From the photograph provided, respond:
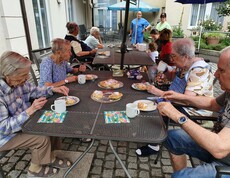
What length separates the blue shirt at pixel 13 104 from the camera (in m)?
1.38

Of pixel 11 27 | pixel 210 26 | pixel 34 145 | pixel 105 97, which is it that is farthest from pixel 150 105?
pixel 210 26

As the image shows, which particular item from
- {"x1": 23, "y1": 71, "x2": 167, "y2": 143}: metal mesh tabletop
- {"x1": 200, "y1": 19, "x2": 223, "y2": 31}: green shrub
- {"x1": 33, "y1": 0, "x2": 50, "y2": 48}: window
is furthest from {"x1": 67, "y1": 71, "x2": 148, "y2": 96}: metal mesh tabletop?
{"x1": 200, "y1": 19, "x2": 223, "y2": 31}: green shrub

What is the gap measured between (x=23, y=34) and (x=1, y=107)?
3902 mm

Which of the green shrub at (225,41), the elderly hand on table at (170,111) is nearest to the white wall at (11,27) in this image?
the elderly hand on table at (170,111)

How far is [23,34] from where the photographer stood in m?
4.67

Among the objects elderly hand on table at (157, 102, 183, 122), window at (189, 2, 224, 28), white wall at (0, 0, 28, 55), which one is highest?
window at (189, 2, 224, 28)

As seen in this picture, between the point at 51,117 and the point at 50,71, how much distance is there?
94 centimetres

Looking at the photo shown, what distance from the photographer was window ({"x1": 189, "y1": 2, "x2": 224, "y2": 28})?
10.4 m

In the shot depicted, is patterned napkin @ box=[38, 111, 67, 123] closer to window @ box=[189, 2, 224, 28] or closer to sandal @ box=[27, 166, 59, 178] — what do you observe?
sandal @ box=[27, 166, 59, 178]

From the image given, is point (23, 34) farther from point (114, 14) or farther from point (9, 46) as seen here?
point (114, 14)

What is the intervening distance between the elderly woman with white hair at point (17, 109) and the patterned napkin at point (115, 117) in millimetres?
550

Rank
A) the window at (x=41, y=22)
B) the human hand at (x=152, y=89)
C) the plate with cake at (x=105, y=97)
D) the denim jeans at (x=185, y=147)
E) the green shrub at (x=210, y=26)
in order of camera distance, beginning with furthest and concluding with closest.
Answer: the green shrub at (x=210, y=26)
the window at (x=41, y=22)
the human hand at (x=152, y=89)
the plate with cake at (x=105, y=97)
the denim jeans at (x=185, y=147)

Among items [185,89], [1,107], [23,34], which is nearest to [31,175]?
[1,107]

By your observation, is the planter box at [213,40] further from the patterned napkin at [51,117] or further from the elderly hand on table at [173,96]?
the patterned napkin at [51,117]
